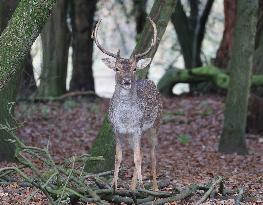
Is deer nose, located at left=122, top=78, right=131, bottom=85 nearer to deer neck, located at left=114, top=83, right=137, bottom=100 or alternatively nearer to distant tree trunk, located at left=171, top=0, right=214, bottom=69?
deer neck, located at left=114, top=83, right=137, bottom=100

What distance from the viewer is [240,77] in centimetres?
1100

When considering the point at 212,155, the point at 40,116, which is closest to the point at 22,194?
the point at 212,155

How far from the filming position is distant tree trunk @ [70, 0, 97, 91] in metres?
18.8

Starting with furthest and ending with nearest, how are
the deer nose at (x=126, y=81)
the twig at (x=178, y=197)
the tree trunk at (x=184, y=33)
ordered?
the tree trunk at (x=184, y=33), the deer nose at (x=126, y=81), the twig at (x=178, y=197)

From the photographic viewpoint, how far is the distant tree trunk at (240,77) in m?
10.7

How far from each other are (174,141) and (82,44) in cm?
694

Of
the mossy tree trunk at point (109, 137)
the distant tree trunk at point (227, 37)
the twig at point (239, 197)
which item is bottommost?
the twig at point (239, 197)

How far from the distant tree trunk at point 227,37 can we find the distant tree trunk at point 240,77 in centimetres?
696

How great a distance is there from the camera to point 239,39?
35.7ft

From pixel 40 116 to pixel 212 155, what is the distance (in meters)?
4.72

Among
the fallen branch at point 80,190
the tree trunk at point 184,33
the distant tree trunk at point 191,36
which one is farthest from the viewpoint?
the distant tree trunk at point 191,36

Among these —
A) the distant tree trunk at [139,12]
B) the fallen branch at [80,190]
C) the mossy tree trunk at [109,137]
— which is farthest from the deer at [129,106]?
the distant tree trunk at [139,12]

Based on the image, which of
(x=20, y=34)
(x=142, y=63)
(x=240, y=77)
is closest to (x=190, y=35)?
(x=240, y=77)

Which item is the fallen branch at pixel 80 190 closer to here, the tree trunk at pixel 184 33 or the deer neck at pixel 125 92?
the deer neck at pixel 125 92
